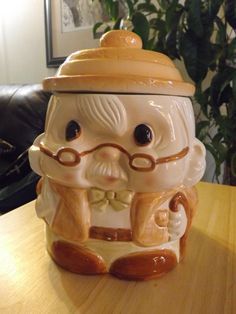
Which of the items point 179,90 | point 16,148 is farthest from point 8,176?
point 179,90

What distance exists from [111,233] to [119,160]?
96 mm

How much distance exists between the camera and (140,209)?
0.35 meters

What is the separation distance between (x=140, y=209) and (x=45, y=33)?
4.86 feet

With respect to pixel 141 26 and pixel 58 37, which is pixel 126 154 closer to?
pixel 141 26

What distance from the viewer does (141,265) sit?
1.22 ft

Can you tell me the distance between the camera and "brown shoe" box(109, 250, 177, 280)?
37cm

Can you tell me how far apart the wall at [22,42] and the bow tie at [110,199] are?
4.61 feet

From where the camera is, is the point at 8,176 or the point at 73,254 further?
the point at 8,176

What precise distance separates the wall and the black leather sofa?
40 cm

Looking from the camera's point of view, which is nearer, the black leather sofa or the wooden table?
the wooden table

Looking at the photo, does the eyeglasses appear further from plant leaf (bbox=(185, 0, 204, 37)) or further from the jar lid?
plant leaf (bbox=(185, 0, 204, 37))

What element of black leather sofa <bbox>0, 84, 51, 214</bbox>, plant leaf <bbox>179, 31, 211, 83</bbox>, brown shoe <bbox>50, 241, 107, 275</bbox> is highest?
plant leaf <bbox>179, 31, 211, 83</bbox>

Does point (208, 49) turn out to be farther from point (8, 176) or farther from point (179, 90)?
point (8, 176)

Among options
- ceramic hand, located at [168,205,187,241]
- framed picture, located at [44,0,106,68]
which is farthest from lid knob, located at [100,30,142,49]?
framed picture, located at [44,0,106,68]
